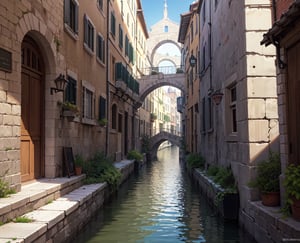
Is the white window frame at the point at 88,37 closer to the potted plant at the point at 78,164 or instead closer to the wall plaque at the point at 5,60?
the potted plant at the point at 78,164

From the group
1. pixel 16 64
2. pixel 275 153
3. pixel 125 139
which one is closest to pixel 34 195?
pixel 16 64

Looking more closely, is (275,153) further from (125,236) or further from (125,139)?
(125,139)

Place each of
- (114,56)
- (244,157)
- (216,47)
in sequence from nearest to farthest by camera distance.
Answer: (244,157) → (216,47) → (114,56)

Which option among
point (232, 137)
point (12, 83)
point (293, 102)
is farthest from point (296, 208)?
point (12, 83)

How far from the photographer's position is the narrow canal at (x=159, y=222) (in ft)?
22.9

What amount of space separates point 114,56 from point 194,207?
34.1ft

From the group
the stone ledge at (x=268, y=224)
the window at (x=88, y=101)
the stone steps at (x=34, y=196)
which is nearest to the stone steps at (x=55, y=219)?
the stone steps at (x=34, y=196)

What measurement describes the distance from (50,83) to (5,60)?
8.47ft

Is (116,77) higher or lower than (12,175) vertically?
higher

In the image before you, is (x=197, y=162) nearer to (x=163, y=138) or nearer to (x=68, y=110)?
(x=68, y=110)

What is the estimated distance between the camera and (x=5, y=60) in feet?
20.5

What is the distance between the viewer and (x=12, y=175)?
6.46 meters

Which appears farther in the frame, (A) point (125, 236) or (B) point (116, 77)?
(B) point (116, 77)

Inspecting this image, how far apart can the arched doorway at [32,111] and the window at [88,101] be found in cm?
316
